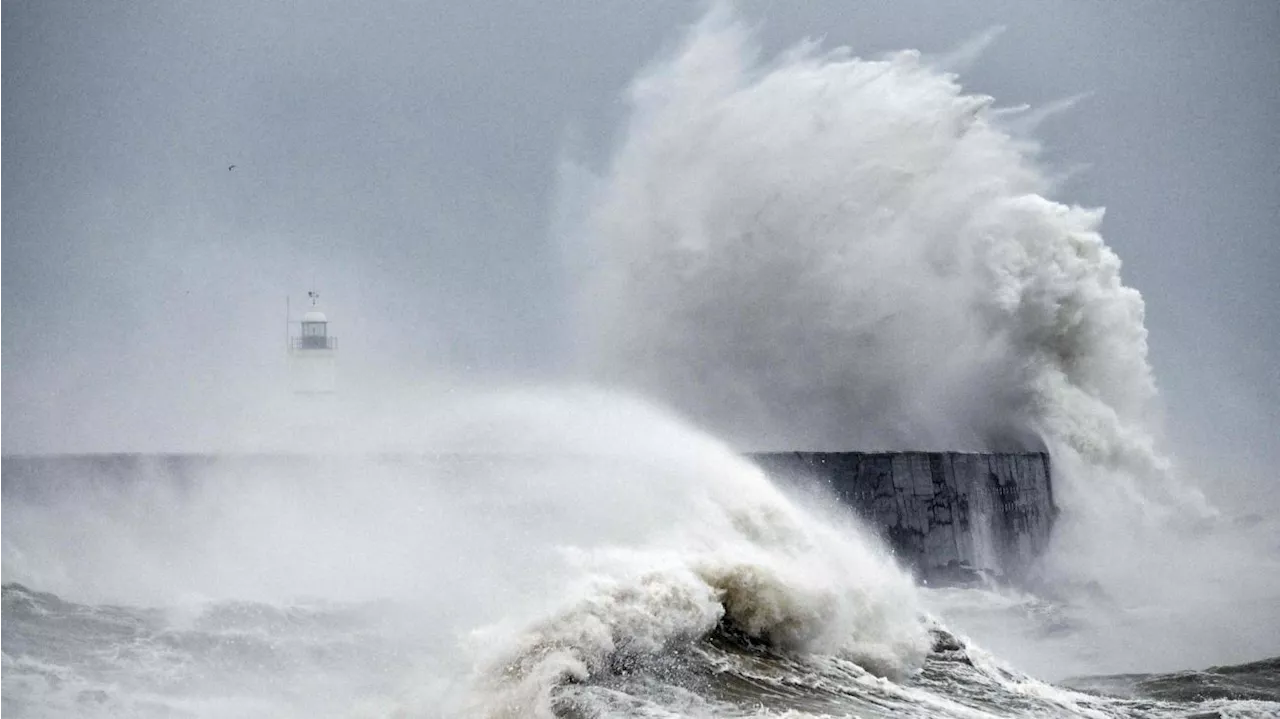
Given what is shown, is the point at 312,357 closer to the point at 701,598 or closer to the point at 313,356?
the point at 313,356

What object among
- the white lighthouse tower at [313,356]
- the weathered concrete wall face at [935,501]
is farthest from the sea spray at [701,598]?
the white lighthouse tower at [313,356]

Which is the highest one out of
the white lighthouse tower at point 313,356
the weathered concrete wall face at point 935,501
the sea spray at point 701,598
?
the white lighthouse tower at point 313,356

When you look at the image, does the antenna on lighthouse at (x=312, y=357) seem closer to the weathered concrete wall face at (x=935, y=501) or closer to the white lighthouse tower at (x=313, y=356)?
the white lighthouse tower at (x=313, y=356)

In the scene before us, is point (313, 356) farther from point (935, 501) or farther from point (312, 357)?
point (935, 501)

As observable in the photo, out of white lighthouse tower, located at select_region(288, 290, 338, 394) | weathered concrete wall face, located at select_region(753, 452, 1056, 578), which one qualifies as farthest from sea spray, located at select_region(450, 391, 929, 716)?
white lighthouse tower, located at select_region(288, 290, 338, 394)

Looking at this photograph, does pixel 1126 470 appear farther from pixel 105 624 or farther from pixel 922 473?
pixel 105 624

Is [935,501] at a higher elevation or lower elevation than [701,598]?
higher

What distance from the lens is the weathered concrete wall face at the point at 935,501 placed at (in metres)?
17.1

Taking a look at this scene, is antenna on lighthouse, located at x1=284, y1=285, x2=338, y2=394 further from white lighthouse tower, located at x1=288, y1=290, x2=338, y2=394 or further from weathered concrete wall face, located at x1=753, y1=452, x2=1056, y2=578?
weathered concrete wall face, located at x1=753, y1=452, x2=1056, y2=578

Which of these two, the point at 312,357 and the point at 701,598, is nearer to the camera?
the point at 701,598

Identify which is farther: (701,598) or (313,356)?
(313,356)

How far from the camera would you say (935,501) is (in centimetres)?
1780

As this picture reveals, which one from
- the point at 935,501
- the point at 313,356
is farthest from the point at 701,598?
the point at 313,356

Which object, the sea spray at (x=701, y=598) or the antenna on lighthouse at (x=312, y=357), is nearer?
the sea spray at (x=701, y=598)
